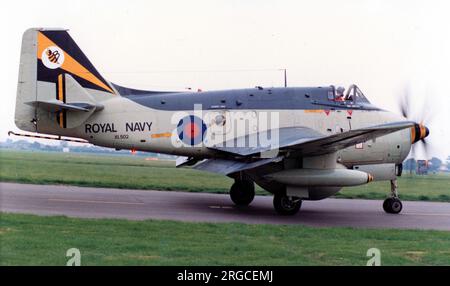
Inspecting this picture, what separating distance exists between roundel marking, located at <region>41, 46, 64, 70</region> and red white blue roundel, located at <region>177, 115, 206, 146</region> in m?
3.80

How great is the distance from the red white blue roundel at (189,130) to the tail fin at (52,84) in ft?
7.89

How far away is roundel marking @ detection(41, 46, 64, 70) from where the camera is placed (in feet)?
52.5

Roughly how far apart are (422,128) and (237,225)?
766 centimetres

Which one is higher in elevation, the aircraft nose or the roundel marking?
the roundel marking

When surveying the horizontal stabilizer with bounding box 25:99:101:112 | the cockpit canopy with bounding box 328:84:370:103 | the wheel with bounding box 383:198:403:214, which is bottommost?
the wheel with bounding box 383:198:403:214

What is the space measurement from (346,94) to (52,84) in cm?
857

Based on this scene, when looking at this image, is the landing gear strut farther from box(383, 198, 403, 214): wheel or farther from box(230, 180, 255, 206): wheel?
box(230, 180, 255, 206): wheel

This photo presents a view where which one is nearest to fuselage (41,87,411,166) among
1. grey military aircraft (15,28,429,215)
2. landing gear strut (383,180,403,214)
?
grey military aircraft (15,28,429,215)

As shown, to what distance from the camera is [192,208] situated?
1642 centimetres

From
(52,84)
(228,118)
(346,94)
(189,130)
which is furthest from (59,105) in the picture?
(346,94)

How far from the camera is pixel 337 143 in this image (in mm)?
14797

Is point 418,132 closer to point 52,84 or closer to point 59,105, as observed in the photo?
point 59,105

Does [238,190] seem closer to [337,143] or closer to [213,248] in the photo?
[337,143]
